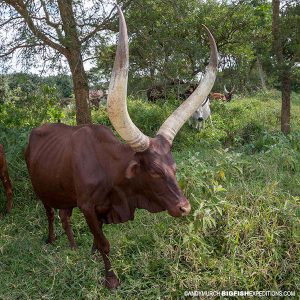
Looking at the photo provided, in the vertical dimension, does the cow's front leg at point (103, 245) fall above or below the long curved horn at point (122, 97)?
below

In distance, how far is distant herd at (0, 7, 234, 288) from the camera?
251cm

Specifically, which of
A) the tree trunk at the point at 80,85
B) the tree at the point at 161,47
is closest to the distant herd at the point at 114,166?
the tree trunk at the point at 80,85

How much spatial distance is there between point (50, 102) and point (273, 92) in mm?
11017

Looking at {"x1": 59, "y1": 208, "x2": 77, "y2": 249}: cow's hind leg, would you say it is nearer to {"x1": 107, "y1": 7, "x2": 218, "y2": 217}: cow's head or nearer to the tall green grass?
the tall green grass

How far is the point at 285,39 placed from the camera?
6512 mm

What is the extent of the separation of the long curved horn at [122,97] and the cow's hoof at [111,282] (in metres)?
1.08

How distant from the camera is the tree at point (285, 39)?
6328 mm

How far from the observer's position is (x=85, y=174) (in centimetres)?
287

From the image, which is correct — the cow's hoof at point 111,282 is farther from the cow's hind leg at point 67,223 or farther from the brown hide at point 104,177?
the cow's hind leg at point 67,223

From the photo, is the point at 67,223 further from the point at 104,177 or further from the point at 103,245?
the point at 104,177

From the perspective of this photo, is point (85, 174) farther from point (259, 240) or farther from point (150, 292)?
point (259, 240)

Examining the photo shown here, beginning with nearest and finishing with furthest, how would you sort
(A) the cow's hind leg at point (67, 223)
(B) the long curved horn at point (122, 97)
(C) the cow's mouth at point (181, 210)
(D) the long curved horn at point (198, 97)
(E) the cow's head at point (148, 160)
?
(B) the long curved horn at point (122, 97) → (E) the cow's head at point (148, 160) → (C) the cow's mouth at point (181, 210) → (D) the long curved horn at point (198, 97) → (A) the cow's hind leg at point (67, 223)

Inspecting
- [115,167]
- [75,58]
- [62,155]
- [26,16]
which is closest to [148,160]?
[115,167]

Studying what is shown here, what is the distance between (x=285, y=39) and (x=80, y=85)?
361 cm
